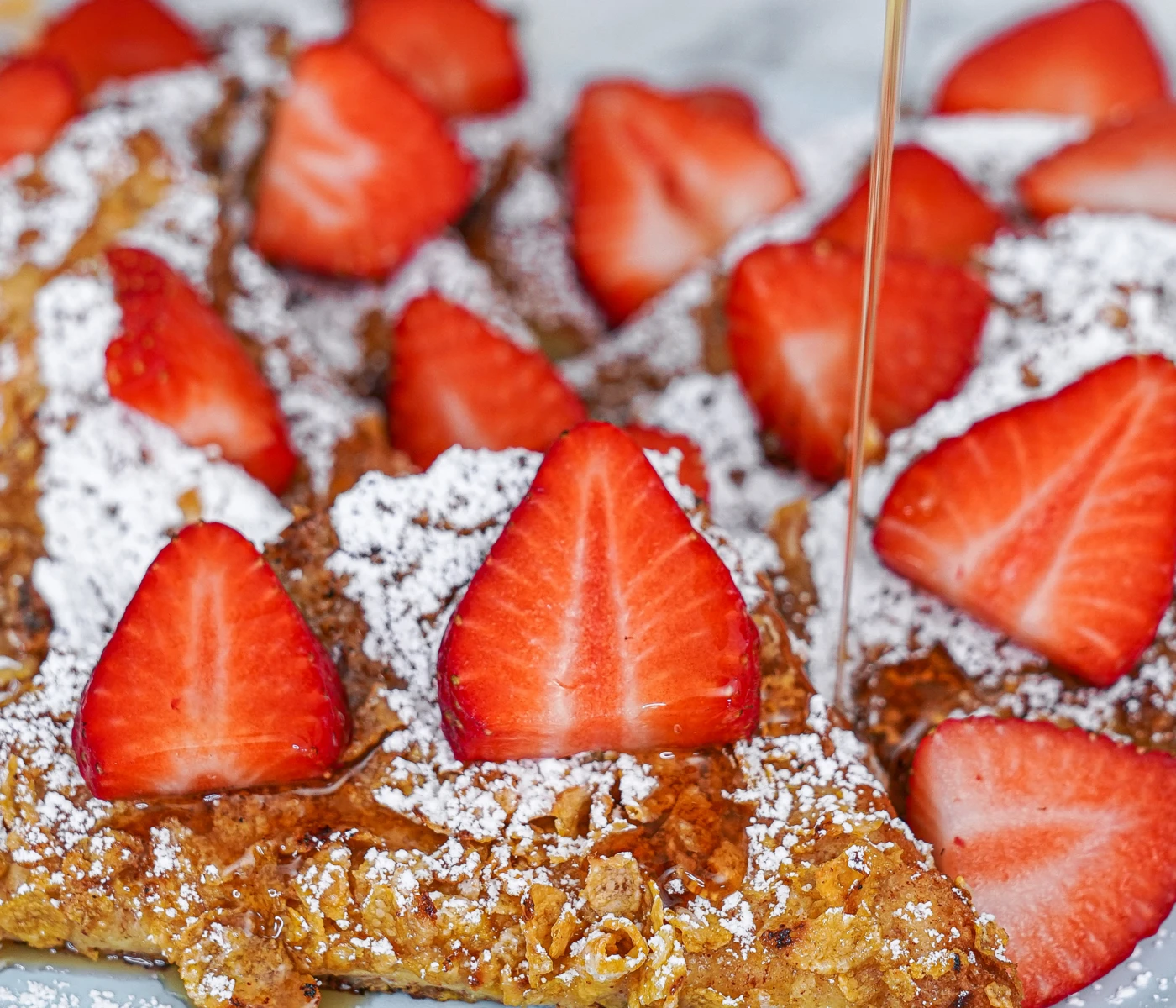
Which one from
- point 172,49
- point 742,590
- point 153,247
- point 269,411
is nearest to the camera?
point 742,590

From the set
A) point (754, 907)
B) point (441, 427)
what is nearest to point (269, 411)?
point (441, 427)

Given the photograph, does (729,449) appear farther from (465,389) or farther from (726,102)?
(726,102)

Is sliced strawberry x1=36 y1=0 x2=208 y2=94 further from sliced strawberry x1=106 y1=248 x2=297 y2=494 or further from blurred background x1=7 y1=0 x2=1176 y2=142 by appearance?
sliced strawberry x1=106 y1=248 x2=297 y2=494

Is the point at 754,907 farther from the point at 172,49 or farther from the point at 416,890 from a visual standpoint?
the point at 172,49

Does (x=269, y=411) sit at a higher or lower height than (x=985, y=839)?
higher

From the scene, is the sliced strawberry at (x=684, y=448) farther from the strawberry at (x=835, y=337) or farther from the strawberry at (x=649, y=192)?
the strawberry at (x=649, y=192)

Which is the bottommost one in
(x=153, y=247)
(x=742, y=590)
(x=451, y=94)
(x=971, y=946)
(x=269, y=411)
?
(x=971, y=946)

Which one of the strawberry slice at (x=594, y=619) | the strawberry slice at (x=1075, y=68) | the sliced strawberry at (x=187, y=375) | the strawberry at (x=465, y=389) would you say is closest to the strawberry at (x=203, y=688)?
the strawberry slice at (x=594, y=619)
